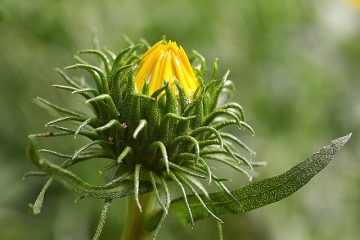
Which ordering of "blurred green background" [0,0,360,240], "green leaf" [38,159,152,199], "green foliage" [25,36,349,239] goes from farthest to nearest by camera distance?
"blurred green background" [0,0,360,240], "green foliage" [25,36,349,239], "green leaf" [38,159,152,199]

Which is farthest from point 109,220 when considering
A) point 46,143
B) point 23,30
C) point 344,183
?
point 344,183

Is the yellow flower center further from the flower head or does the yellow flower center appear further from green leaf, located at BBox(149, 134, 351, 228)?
green leaf, located at BBox(149, 134, 351, 228)

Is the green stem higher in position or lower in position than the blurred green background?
lower

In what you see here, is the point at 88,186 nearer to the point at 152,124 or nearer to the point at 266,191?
the point at 152,124

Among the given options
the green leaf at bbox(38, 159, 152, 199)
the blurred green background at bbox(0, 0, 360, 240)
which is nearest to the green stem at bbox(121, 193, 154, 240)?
the green leaf at bbox(38, 159, 152, 199)

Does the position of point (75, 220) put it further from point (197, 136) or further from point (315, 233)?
point (197, 136)

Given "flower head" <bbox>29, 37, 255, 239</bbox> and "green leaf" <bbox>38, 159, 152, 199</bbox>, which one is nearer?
"green leaf" <bbox>38, 159, 152, 199</bbox>

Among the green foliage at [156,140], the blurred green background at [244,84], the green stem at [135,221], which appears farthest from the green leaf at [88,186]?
the blurred green background at [244,84]
